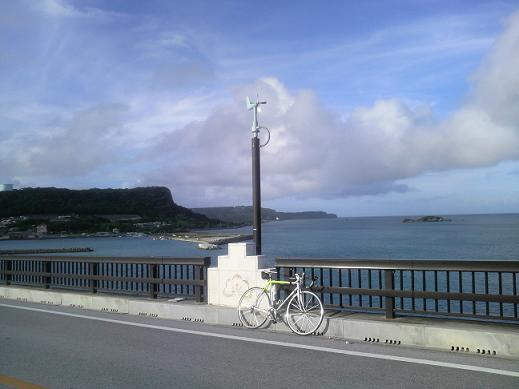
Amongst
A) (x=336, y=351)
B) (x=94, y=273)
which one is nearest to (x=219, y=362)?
(x=336, y=351)

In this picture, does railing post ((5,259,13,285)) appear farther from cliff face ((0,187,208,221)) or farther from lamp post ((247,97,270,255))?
cliff face ((0,187,208,221))

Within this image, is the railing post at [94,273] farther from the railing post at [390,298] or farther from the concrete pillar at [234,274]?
the railing post at [390,298]

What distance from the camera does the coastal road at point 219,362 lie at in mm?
5969

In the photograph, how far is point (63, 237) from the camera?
163750mm

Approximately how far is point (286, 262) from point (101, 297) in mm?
5184

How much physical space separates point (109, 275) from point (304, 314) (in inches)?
264

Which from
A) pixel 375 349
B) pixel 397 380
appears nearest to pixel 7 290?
pixel 375 349

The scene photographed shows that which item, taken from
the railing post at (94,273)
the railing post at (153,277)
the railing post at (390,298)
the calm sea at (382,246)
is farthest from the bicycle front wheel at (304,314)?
the calm sea at (382,246)

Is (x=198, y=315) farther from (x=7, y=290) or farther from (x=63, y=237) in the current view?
(x=63, y=237)

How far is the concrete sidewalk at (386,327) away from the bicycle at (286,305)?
216 millimetres

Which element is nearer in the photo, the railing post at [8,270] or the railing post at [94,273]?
the railing post at [94,273]

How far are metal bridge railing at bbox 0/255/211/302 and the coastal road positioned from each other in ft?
5.12

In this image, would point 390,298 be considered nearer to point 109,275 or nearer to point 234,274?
point 234,274

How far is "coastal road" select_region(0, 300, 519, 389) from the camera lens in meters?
5.97
